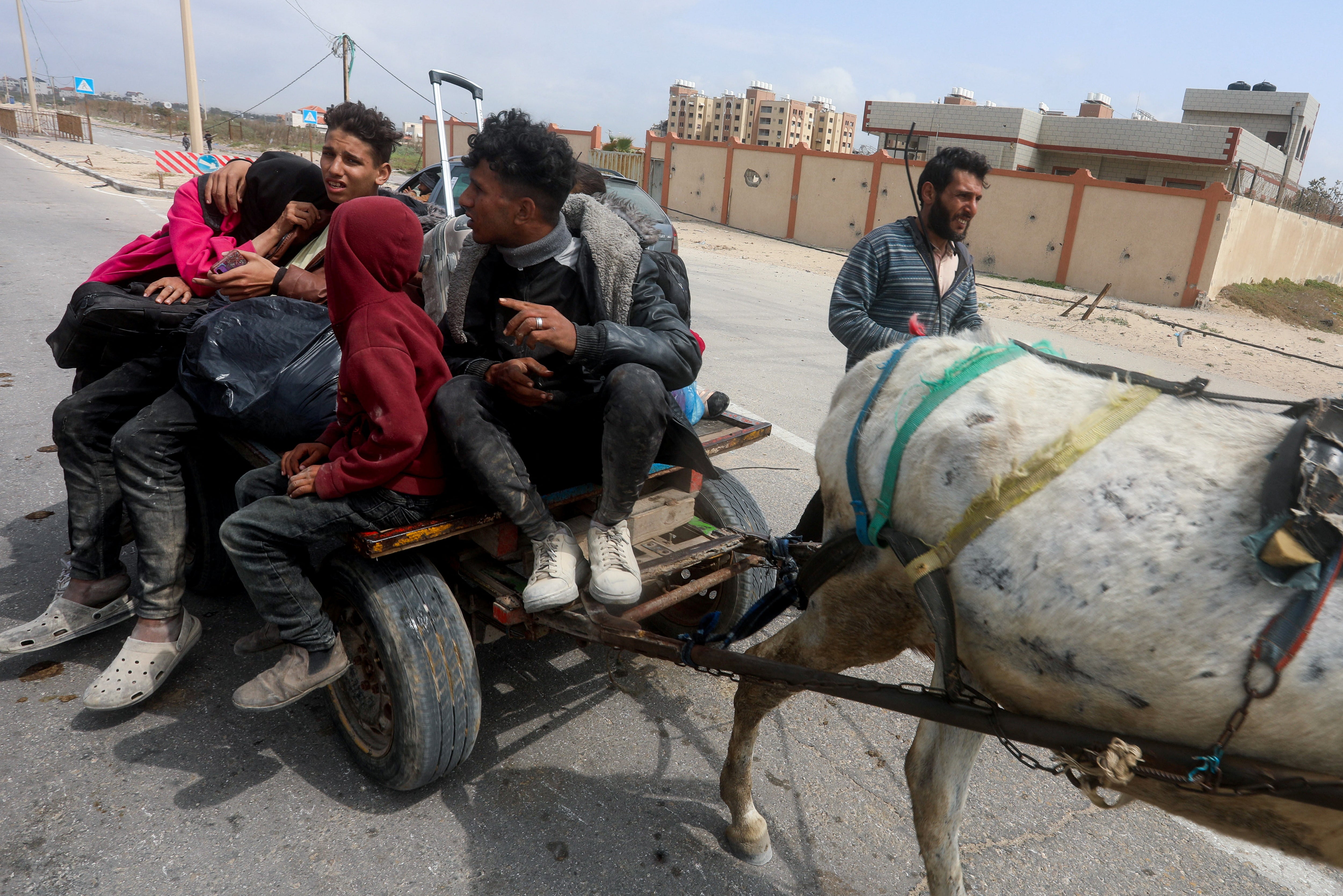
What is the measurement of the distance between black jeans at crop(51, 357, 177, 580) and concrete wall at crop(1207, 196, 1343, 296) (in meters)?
21.7

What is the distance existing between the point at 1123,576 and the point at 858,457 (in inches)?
26.4

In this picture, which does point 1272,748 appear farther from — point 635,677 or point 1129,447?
point 635,677

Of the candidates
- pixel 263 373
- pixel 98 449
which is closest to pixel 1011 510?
pixel 263 373

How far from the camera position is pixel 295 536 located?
93.0 inches

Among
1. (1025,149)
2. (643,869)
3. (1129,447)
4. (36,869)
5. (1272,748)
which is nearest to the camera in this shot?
(1272,748)

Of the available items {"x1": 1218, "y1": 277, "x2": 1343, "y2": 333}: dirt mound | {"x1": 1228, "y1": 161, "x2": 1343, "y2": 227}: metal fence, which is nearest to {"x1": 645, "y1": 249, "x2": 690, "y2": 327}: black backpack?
{"x1": 1218, "y1": 277, "x2": 1343, "y2": 333}: dirt mound

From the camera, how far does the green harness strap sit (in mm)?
1873

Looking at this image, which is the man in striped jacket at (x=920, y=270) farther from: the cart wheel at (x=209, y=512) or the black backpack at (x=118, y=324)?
the black backpack at (x=118, y=324)

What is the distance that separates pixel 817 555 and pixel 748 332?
7.94 meters

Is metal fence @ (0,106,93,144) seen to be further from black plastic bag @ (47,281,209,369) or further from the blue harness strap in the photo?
the blue harness strap

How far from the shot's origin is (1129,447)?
1.63 meters

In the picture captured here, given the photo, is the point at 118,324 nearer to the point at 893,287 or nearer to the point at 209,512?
the point at 209,512

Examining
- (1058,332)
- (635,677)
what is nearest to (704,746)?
(635,677)

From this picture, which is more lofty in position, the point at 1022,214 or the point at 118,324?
the point at 1022,214
